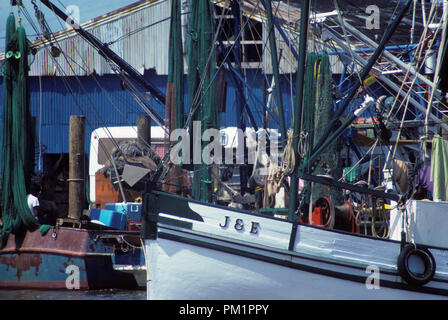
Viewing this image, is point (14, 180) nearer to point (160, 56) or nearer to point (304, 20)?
point (304, 20)

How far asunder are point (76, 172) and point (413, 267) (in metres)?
9.64

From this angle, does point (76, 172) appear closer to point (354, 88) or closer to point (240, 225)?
point (240, 225)

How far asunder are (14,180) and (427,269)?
9.81 m

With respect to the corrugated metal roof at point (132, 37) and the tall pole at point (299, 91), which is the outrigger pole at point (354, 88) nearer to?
the tall pole at point (299, 91)

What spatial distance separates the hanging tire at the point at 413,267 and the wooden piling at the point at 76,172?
9.08 meters

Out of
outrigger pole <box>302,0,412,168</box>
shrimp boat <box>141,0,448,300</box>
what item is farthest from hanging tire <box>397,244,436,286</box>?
outrigger pole <box>302,0,412,168</box>

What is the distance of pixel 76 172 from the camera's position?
19062 millimetres

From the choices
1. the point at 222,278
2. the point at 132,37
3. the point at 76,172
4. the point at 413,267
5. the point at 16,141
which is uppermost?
the point at 132,37

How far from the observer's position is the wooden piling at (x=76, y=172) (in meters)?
18.8

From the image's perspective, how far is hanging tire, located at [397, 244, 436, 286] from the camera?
41.3 ft

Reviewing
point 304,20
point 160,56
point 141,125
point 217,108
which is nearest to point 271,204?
point 217,108

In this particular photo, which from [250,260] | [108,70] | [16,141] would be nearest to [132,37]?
[108,70]

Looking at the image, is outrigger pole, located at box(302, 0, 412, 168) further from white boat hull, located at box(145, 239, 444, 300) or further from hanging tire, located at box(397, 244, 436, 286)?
hanging tire, located at box(397, 244, 436, 286)
